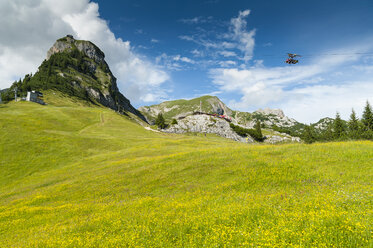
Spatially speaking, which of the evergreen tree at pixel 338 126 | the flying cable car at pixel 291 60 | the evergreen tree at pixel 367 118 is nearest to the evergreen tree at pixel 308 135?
the evergreen tree at pixel 338 126

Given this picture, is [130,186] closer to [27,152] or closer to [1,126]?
[27,152]

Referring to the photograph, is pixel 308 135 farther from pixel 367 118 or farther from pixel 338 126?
pixel 367 118

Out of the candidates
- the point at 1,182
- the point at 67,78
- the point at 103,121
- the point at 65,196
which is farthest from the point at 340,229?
the point at 67,78

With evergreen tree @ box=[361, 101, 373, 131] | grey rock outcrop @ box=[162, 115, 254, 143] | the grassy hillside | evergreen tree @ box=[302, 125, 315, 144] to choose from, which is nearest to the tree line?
evergreen tree @ box=[361, 101, 373, 131]

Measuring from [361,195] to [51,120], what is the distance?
88.9m

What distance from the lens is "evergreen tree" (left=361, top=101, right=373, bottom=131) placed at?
8362 centimetres

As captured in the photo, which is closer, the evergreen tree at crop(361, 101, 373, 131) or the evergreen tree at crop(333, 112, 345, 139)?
the evergreen tree at crop(361, 101, 373, 131)

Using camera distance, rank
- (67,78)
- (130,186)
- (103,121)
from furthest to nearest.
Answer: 1. (67,78)
2. (103,121)
3. (130,186)

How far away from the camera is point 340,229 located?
669 cm

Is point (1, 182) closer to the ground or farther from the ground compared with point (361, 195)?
closer to the ground

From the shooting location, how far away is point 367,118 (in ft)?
279

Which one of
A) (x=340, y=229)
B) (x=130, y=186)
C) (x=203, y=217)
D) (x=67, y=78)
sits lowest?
(x=130, y=186)

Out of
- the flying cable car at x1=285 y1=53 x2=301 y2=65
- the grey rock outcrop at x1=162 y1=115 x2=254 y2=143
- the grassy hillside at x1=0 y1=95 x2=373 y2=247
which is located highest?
the flying cable car at x1=285 y1=53 x2=301 y2=65

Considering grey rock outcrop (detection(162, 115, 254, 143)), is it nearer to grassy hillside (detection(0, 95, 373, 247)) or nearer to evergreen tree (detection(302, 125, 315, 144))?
evergreen tree (detection(302, 125, 315, 144))
